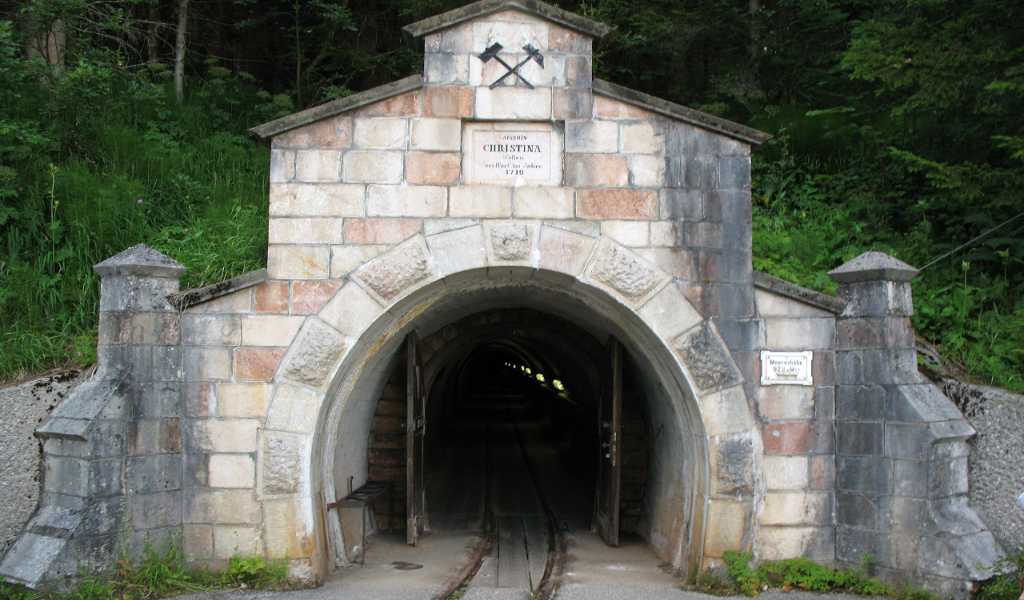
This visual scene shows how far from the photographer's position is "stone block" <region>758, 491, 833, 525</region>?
21.8 feet

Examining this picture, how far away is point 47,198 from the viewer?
8.96 meters

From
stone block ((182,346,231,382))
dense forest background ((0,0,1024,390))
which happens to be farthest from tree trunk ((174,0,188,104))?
stone block ((182,346,231,382))

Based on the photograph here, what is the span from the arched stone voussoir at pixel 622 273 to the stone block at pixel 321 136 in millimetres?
2119

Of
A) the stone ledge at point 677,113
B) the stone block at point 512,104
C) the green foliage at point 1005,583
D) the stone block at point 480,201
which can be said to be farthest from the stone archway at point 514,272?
the green foliage at point 1005,583

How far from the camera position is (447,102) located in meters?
6.69

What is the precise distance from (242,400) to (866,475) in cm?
476

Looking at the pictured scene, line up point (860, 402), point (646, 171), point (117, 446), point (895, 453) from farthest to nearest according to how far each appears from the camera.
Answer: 1. point (646, 171)
2. point (860, 402)
3. point (895, 453)
4. point (117, 446)

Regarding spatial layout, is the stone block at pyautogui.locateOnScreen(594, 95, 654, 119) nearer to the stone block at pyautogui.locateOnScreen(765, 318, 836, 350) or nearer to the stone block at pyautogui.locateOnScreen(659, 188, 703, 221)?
the stone block at pyautogui.locateOnScreen(659, 188, 703, 221)

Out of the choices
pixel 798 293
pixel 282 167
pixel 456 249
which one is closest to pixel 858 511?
pixel 798 293

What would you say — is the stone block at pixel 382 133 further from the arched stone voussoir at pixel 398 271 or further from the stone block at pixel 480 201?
the arched stone voussoir at pixel 398 271

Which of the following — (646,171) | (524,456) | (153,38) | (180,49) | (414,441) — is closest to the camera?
(646,171)

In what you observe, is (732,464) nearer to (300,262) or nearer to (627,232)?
(627,232)

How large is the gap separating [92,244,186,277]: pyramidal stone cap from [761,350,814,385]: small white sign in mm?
4581

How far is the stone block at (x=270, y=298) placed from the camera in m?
6.61
